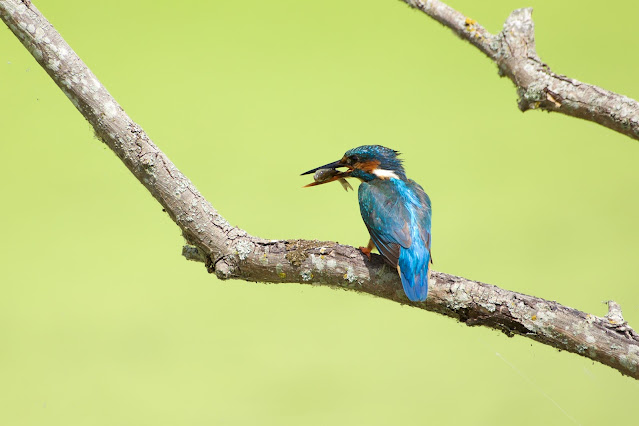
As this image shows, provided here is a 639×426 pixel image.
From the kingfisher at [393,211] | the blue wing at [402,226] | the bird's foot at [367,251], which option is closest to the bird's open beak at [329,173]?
the kingfisher at [393,211]

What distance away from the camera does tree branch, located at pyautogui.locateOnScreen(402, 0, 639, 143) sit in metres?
1.16

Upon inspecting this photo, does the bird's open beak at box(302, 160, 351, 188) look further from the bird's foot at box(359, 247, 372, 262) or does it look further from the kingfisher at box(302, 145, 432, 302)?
the bird's foot at box(359, 247, 372, 262)

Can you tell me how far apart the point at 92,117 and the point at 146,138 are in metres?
0.09

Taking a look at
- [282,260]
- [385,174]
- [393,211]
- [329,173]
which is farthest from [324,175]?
[282,260]

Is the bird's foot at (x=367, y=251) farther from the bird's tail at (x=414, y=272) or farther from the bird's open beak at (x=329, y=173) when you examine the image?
the bird's open beak at (x=329, y=173)

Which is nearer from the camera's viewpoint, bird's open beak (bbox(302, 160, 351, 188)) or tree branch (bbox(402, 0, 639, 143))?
tree branch (bbox(402, 0, 639, 143))

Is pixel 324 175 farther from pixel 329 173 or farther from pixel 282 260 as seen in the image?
pixel 282 260

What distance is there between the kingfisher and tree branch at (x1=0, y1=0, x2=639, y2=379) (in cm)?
4

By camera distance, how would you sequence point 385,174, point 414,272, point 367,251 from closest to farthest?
point 414,272 < point 367,251 < point 385,174

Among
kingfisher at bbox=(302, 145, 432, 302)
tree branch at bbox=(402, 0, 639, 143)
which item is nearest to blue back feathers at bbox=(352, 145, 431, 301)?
kingfisher at bbox=(302, 145, 432, 302)

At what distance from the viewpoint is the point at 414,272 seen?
44.4 inches

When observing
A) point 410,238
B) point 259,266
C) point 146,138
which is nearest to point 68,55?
point 146,138

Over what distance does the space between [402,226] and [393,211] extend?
0.05 metres

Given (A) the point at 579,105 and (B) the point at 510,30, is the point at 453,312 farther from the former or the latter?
(B) the point at 510,30
